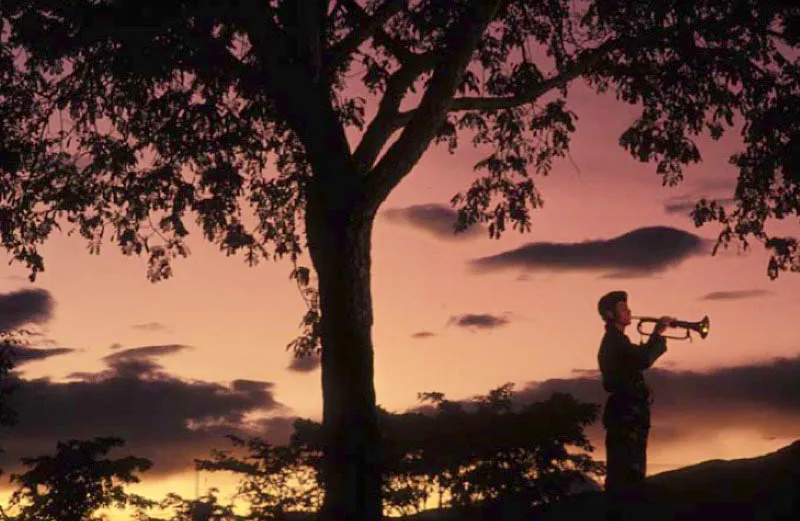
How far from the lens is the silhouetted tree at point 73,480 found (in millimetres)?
18656

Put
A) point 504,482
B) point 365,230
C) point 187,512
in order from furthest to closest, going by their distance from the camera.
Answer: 1. point 187,512
2. point 504,482
3. point 365,230

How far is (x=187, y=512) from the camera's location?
18.3m

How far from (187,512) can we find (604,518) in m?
9.75

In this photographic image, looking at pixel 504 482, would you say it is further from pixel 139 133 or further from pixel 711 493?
pixel 139 133

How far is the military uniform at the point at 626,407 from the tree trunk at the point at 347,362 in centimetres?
279

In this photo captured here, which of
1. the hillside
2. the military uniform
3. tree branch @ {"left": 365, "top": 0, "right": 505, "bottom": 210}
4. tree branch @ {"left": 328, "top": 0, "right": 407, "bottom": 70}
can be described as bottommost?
the hillside

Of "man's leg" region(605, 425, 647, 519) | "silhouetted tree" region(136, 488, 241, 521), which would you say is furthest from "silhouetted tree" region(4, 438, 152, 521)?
"man's leg" region(605, 425, 647, 519)

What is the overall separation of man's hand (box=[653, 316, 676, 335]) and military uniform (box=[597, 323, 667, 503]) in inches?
11.4

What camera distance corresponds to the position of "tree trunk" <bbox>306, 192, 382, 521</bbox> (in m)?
11.7

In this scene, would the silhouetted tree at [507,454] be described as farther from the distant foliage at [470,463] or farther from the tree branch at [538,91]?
the tree branch at [538,91]

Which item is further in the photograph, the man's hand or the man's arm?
the man's hand

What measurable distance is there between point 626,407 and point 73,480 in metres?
12.1

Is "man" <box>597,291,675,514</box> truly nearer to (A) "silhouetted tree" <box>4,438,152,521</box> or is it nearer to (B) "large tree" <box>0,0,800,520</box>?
(B) "large tree" <box>0,0,800,520</box>

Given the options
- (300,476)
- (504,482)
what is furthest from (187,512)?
(504,482)
